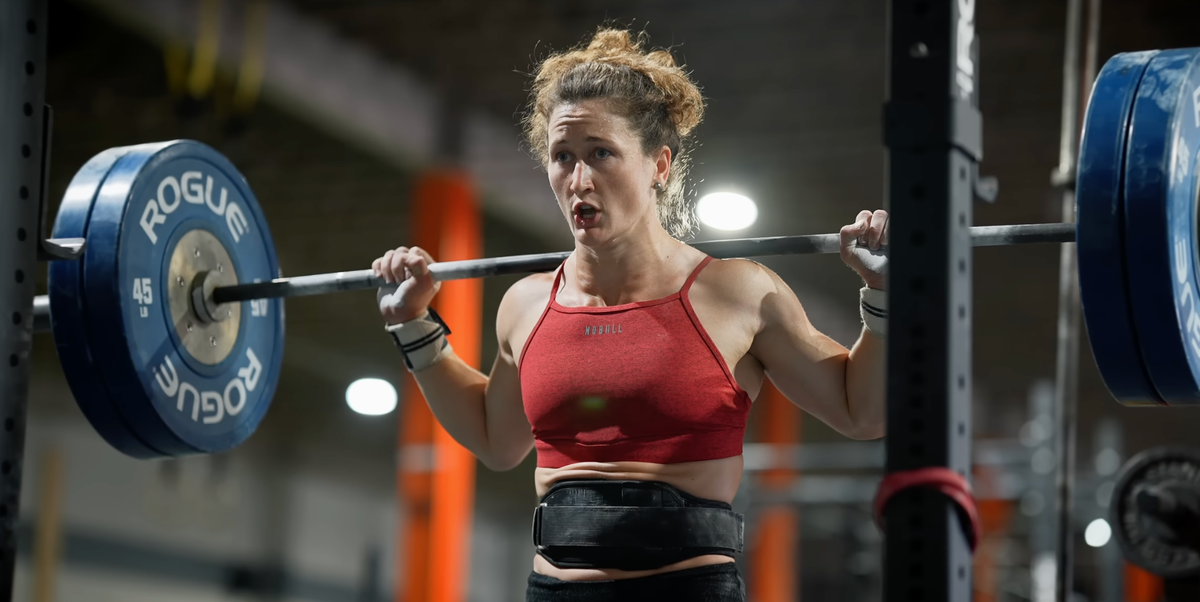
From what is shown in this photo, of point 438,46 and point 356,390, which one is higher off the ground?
point 438,46

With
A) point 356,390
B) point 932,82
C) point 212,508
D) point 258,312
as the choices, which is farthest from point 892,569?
point 212,508

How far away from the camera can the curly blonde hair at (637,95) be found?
2.09m

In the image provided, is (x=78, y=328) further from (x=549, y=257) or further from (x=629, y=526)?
(x=629, y=526)

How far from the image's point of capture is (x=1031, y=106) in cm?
729

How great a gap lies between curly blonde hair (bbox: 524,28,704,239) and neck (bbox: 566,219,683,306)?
12 cm

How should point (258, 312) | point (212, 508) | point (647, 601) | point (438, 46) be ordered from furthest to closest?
point (212, 508) < point (438, 46) < point (258, 312) < point (647, 601)

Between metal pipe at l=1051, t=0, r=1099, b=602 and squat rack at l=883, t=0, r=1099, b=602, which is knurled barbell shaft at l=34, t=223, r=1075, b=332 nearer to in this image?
squat rack at l=883, t=0, r=1099, b=602

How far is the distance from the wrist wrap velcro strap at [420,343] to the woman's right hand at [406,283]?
0.02m

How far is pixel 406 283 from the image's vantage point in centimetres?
242

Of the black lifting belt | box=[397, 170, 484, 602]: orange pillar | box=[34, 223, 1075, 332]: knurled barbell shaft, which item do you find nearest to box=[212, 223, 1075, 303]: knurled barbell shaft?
box=[34, 223, 1075, 332]: knurled barbell shaft

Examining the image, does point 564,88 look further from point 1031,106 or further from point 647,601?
point 1031,106

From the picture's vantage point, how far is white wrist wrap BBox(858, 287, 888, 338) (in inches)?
76.9

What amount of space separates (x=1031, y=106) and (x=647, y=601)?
616 centimetres

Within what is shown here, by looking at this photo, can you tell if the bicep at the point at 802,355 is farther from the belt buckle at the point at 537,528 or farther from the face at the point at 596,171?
the belt buckle at the point at 537,528
